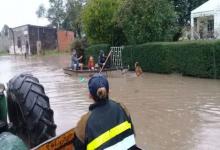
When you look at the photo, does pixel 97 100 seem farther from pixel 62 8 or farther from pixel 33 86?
pixel 62 8

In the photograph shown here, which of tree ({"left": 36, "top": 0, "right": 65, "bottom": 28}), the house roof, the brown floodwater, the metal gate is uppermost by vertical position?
tree ({"left": 36, "top": 0, "right": 65, "bottom": 28})

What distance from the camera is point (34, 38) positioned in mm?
65188

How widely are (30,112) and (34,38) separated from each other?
203 ft

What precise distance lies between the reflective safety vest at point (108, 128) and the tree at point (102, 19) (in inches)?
946

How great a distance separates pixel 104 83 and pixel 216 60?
15.4 meters

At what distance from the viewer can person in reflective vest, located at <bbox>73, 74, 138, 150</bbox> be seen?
323 cm

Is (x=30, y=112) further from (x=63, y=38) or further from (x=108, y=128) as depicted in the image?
(x=63, y=38)

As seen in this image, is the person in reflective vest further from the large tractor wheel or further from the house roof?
the house roof

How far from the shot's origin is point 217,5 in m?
29.7

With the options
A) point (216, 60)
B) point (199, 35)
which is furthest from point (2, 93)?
point (199, 35)

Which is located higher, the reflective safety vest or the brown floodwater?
the reflective safety vest

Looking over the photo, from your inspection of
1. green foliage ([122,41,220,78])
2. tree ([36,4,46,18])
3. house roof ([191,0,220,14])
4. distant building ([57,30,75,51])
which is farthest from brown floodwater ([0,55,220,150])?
tree ([36,4,46,18])

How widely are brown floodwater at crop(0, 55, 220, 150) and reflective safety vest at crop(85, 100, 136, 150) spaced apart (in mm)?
4365

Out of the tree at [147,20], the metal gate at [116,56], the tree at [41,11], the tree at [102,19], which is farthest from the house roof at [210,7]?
the tree at [41,11]
